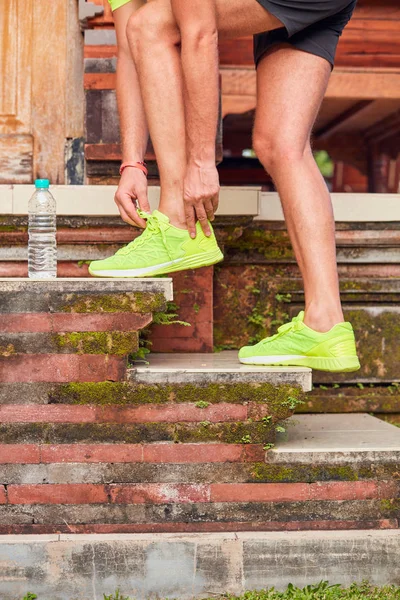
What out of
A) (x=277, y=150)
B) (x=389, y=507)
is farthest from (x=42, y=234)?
(x=389, y=507)

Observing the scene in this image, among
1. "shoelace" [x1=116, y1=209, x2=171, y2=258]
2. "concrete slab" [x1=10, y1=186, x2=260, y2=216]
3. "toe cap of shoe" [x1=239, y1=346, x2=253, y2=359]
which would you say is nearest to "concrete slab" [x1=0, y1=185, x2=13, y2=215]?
"concrete slab" [x1=10, y1=186, x2=260, y2=216]

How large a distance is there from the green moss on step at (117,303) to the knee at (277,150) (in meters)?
0.65

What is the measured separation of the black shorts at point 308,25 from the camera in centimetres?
289

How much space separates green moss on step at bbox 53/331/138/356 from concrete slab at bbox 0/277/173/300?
0.15 meters

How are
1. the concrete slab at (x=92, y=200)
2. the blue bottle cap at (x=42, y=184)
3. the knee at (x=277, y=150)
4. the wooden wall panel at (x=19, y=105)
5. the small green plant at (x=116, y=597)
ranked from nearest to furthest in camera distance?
the small green plant at (x=116, y=597) < the knee at (x=277, y=150) < the blue bottle cap at (x=42, y=184) < the concrete slab at (x=92, y=200) < the wooden wall panel at (x=19, y=105)

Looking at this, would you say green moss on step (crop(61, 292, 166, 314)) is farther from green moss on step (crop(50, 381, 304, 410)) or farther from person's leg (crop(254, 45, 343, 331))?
person's leg (crop(254, 45, 343, 331))

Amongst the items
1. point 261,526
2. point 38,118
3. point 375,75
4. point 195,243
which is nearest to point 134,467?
point 261,526

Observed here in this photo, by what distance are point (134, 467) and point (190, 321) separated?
0.99m

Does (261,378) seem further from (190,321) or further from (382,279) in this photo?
(382,279)

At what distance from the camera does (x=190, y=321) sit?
3.73 m

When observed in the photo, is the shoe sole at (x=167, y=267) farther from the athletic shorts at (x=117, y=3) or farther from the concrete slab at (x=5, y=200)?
the athletic shorts at (x=117, y=3)

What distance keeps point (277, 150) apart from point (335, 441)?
3.57 feet

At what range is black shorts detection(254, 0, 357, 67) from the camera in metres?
2.89

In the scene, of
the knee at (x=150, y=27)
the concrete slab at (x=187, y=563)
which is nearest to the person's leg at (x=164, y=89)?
the knee at (x=150, y=27)
